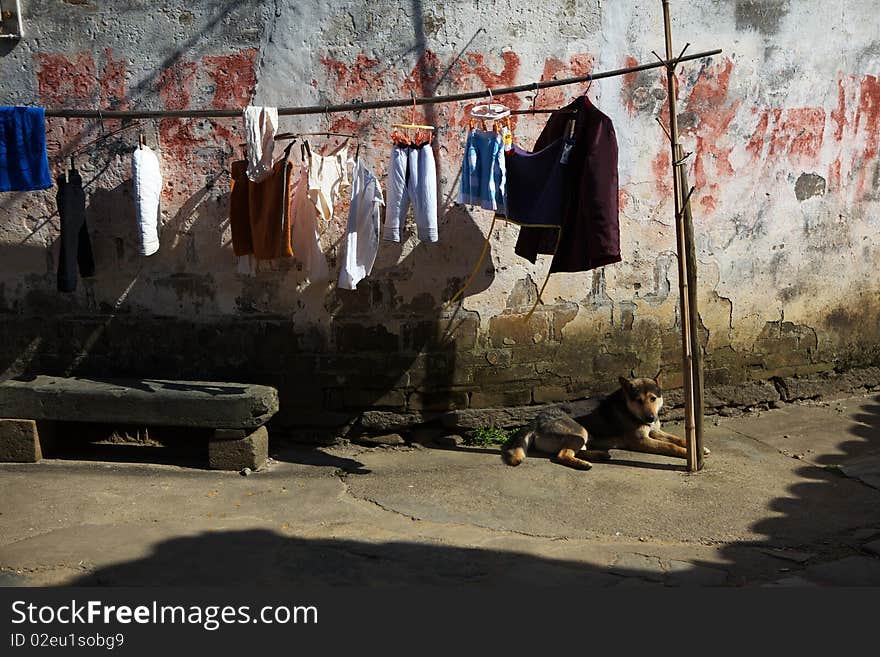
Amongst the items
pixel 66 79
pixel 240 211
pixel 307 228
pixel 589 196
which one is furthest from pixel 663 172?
pixel 66 79

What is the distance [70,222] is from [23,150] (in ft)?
1.91

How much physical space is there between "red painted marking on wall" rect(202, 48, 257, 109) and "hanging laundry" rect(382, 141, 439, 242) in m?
1.23

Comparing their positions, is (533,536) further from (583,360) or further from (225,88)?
(225,88)

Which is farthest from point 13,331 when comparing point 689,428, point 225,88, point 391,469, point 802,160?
point 802,160

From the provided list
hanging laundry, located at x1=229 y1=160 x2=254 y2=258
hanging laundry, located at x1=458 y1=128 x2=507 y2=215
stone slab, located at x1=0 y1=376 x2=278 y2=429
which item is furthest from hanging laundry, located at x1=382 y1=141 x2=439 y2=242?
stone slab, located at x1=0 y1=376 x2=278 y2=429

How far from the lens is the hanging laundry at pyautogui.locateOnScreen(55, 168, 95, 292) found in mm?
6516

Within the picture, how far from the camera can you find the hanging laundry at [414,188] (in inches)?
245

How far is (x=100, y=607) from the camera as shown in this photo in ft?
13.9

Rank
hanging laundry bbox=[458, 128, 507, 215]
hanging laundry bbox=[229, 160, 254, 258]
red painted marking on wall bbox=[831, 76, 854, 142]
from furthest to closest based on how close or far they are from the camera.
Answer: red painted marking on wall bbox=[831, 76, 854, 142] < hanging laundry bbox=[229, 160, 254, 258] < hanging laundry bbox=[458, 128, 507, 215]

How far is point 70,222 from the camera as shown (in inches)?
258

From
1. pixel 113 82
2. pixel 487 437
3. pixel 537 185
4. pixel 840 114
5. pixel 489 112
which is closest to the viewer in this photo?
pixel 537 185

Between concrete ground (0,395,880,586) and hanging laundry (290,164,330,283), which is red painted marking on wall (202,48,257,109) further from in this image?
concrete ground (0,395,880,586)

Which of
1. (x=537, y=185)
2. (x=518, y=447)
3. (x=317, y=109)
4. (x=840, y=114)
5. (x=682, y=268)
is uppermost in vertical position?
(x=840, y=114)

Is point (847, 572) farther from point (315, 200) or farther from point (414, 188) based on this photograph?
point (315, 200)
